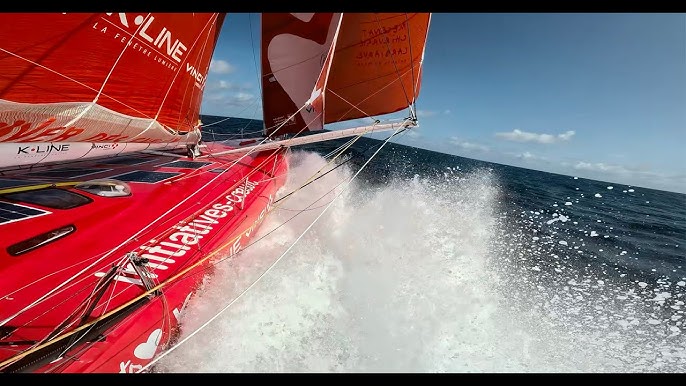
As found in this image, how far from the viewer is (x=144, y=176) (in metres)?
4.77

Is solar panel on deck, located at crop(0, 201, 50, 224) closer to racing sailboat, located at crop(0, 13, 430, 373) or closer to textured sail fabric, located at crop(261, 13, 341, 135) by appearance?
racing sailboat, located at crop(0, 13, 430, 373)

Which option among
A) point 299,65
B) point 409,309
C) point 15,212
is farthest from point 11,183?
point 409,309

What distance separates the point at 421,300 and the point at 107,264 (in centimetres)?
389

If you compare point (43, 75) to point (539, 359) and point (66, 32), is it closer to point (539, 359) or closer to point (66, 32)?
point (66, 32)

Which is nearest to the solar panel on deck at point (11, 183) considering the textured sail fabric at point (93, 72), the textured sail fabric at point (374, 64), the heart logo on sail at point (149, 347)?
the textured sail fabric at point (93, 72)

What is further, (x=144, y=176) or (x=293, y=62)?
(x=293, y=62)

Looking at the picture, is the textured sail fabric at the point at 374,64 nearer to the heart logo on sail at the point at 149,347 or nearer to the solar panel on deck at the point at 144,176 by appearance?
the solar panel on deck at the point at 144,176

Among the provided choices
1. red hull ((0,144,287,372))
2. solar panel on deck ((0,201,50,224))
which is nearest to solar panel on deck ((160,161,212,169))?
red hull ((0,144,287,372))

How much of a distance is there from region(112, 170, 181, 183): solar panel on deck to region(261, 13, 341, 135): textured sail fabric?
2205 mm

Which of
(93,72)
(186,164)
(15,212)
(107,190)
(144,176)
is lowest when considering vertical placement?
(15,212)

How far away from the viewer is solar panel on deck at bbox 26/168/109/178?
4082mm

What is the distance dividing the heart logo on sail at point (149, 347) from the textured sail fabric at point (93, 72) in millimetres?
1809

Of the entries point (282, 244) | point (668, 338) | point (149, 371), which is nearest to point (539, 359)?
point (668, 338)

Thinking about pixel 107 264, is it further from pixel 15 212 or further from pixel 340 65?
pixel 340 65
